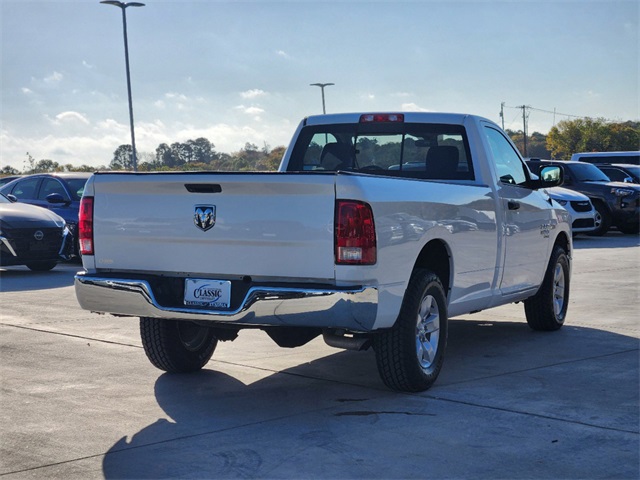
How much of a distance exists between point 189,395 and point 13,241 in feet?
29.7

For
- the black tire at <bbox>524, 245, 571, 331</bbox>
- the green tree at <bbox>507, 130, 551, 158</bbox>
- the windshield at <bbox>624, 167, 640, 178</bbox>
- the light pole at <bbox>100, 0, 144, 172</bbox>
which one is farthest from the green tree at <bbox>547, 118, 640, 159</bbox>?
the black tire at <bbox>524, 245, 571, 331</bbox>

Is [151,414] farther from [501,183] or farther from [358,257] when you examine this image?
[501,183]

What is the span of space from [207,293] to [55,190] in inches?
501

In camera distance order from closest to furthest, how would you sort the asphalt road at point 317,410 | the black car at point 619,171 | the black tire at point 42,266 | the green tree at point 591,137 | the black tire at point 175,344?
the asphalt road at point 317,410, the black tire at point 175,344, the black tire at point 42,266, the black car at point 619,171, the green tree at point 591,137

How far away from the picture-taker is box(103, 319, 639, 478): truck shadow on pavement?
5.07 metres

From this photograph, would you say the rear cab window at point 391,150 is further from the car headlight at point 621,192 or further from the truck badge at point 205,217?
the car headlight at point 621,192

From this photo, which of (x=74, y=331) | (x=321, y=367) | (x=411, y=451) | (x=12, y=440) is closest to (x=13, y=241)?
(x=74, y=331)

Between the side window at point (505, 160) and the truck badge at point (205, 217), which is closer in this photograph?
the truck badge at point (205, 217)

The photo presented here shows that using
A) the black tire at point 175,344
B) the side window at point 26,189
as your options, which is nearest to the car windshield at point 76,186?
the side window at point 26,189

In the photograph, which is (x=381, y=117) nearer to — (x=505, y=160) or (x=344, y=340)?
(x=505, y=160)

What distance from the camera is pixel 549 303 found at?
9.23m

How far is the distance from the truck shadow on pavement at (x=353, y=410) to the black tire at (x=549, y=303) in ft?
2.55

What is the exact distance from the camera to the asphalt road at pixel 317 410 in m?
5.02

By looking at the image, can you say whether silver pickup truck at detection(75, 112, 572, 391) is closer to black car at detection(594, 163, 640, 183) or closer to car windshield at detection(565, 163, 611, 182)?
car windshield at detection(565, 163, 611, 182)
